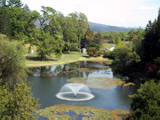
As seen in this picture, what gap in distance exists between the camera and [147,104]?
41.3ft

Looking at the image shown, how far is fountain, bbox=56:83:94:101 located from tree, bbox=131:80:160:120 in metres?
9.46

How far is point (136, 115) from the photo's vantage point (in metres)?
12.6

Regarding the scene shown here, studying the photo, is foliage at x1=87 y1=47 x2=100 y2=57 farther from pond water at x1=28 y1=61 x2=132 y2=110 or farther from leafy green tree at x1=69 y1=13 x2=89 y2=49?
pond water at x1=28 y1=61 x2=132 y2=110

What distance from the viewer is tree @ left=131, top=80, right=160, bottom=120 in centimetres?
1182

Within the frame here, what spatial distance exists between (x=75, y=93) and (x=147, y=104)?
12101mm

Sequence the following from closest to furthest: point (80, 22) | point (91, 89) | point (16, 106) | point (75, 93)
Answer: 1. point (16, 106)
2. point (75, 93)
3. point (91, 89)
4. point (80, 22)

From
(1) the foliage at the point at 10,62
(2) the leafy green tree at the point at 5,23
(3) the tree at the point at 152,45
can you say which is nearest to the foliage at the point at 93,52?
(2) the leafy green tree at the point at 5,23

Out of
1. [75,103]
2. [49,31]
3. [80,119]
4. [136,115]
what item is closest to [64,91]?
[75,103]

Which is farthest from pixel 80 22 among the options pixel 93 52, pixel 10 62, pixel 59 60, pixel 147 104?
pixel 147 104

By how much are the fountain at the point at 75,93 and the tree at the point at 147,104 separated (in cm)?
946

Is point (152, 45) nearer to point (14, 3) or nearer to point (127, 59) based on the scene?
point (127, 59)

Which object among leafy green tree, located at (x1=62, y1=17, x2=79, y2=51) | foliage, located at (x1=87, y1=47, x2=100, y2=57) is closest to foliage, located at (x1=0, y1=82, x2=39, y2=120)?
foliage, located at (x1=87, y1=47, x2=100, y2=57)

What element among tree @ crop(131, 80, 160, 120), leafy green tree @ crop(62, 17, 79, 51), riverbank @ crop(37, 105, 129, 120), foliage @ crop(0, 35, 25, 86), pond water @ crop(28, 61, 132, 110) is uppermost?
leafy green tree @ crop(62, 17, 79, 51)

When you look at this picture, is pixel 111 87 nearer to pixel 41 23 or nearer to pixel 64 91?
pixel 64 91
